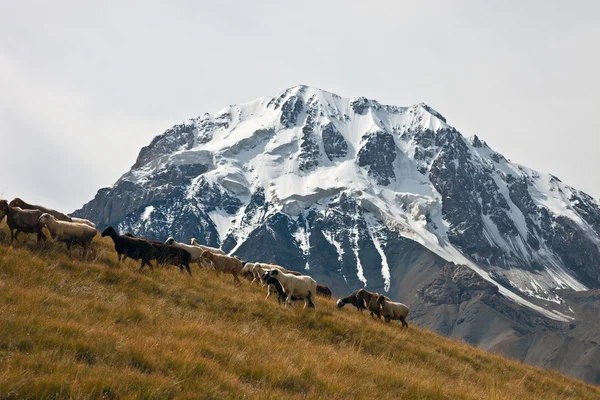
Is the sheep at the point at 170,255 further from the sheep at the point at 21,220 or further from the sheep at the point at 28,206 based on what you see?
the sheep at the point at 21,220

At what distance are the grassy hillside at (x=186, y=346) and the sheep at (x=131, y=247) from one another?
1.47 ft

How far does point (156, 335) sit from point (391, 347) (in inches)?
388

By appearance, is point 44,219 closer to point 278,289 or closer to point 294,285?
point 278,289

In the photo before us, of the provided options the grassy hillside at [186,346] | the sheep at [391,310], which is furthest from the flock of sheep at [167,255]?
the grassy hillside at [186,346]

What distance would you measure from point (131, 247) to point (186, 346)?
34.3 ft

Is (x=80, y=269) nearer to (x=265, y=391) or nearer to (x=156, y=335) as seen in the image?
(x=156, y=335)

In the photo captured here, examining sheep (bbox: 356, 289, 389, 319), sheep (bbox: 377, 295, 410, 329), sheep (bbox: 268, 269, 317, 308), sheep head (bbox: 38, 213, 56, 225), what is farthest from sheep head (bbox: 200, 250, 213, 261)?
sheep head (bbox: 38, 213, 56, 225)

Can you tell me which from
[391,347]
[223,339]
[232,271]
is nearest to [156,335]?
[223,339]

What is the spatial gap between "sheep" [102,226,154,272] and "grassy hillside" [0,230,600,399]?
0.45 m

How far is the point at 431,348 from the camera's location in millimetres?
23250

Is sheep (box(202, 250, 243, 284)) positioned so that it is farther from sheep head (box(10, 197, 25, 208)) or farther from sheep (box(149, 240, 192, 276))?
sheep head (box(10, 197, 25, 208))

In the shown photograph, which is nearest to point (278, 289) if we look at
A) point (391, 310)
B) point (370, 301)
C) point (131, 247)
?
point (370, 301)

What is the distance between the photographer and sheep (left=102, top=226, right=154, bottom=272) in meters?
22.4

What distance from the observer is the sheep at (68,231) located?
2061 cm
